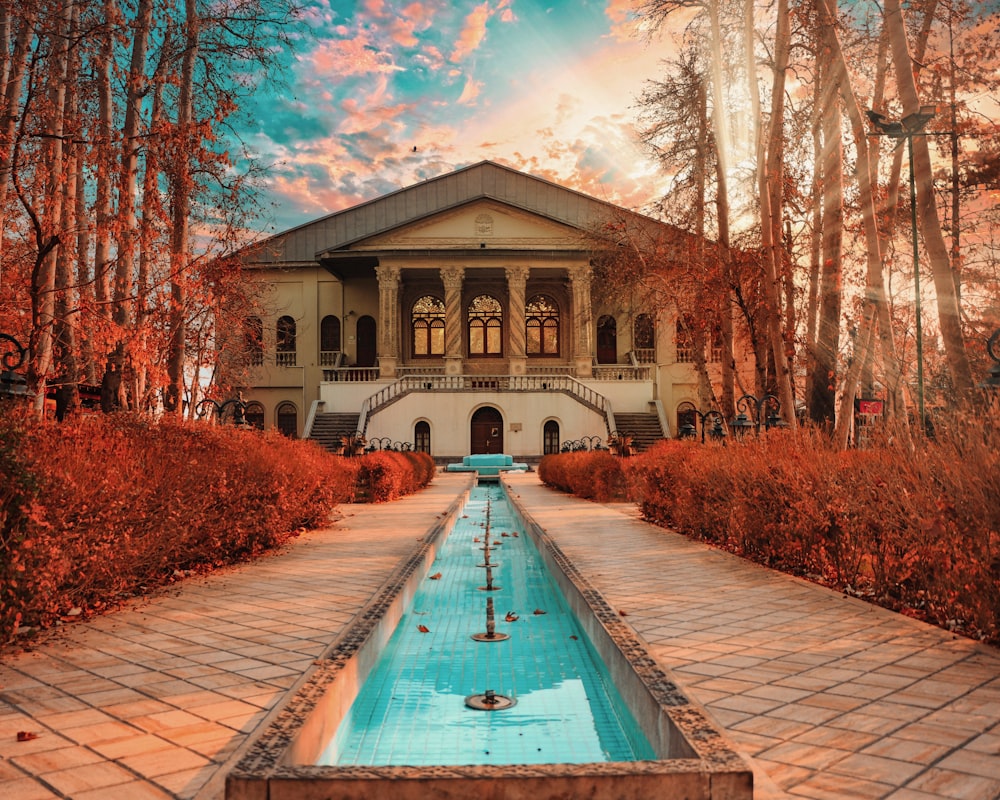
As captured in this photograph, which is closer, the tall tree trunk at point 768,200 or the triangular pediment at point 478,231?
the tall tree trunk at point 768,200


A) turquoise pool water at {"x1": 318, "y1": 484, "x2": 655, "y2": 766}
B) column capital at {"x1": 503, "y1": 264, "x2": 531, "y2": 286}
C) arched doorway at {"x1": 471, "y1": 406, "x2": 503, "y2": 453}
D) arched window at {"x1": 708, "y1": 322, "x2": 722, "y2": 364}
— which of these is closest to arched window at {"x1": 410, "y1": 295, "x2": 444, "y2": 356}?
column capital at {"x1": 503, "y1": 264, "x2": 531, "y2": 286}

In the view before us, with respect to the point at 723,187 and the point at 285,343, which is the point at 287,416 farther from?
the point at 723,187

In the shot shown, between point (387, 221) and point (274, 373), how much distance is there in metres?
10.4

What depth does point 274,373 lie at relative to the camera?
1560 inches

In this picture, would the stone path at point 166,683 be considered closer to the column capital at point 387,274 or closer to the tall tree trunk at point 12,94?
the tall tree trunk at point 12,94

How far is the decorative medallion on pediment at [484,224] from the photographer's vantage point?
1485 inches

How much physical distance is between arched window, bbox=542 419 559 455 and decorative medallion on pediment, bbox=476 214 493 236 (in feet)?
33.1

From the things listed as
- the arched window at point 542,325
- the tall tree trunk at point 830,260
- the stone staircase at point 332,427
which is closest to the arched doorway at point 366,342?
the stone staircase at point 332,427

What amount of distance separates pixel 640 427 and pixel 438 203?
59.7ft

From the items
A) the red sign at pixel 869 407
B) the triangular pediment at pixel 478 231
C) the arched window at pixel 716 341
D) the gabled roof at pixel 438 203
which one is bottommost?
the red sign at pixel 869 407

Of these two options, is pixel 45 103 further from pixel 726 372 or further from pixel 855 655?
pixel 726 372

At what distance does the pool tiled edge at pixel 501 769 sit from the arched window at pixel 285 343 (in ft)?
121

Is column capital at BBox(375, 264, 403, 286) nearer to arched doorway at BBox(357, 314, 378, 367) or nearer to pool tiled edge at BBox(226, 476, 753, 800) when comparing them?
arched doorway at BBox(357, 314, 378, 367)

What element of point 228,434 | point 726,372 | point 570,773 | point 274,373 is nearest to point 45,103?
point 228,434
